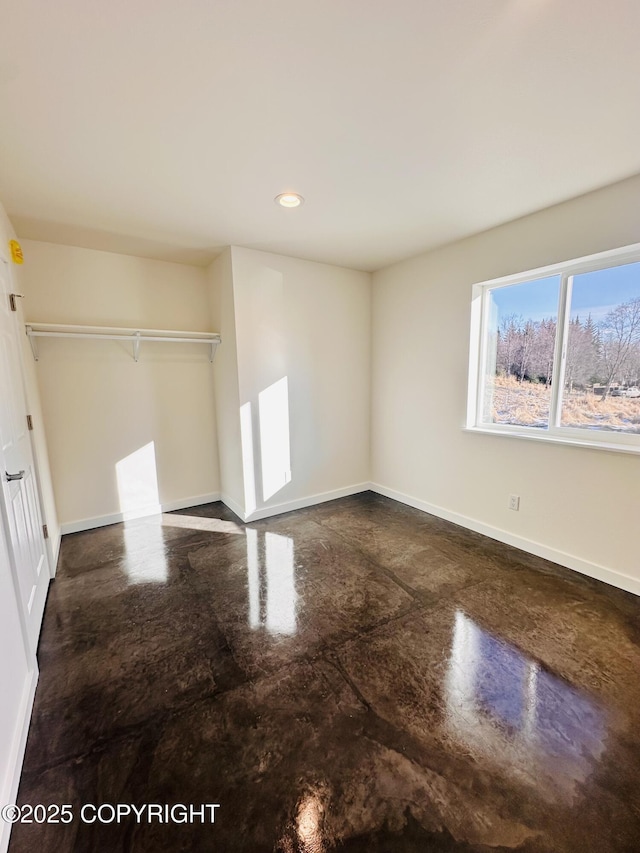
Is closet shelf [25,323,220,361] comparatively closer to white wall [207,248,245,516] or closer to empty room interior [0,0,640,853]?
empty room interior [0,0,640,853]

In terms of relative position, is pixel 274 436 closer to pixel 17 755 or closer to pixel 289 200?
pixel 289 200

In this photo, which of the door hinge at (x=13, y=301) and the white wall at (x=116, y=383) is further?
the white wall at (x=116, y=383)

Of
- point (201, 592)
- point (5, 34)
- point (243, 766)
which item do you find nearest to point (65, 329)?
point (5, 34)

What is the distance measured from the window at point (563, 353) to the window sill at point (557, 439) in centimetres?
1

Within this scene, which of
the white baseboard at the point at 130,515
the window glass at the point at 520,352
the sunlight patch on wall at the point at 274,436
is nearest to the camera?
the window glass at the point at 520,352

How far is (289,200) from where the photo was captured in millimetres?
2254

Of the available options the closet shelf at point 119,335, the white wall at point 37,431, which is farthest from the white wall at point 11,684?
the closet shelf at point 119,335

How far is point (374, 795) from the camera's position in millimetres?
1189

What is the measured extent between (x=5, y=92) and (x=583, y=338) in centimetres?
327

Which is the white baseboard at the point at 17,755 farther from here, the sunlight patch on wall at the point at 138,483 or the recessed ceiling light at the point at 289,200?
the recessed ceiling light at the point at 289,200

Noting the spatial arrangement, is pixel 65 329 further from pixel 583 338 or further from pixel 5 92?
pixel 583 338

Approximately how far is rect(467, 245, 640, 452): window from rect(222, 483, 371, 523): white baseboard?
1.56 meters

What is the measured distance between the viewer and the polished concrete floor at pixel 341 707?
112 cm

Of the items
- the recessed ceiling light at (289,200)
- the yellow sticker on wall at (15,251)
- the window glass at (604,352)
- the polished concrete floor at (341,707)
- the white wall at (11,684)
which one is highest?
the recessed ceiling light at (289,200)
